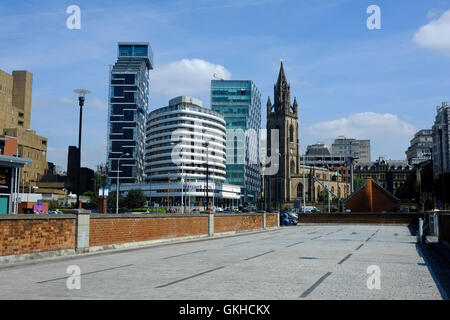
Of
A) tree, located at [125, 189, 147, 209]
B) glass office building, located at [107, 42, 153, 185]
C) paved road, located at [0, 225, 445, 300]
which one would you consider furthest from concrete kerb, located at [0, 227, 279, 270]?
Answer: glass office building, located at [107, 42, 153, 185]

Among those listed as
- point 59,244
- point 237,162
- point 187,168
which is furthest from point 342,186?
point 59,244

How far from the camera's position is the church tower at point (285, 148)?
154000 millimetres

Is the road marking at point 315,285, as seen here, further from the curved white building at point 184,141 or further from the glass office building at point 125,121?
the glass office building at point 125,121

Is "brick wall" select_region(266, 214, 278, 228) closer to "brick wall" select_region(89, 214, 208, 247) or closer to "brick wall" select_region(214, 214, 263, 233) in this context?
"brick wall" select_region(214, 214, 263, 233)

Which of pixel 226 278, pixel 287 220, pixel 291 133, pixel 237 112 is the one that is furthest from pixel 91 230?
pixel 237 112

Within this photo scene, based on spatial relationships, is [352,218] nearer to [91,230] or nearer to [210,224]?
[210,224]

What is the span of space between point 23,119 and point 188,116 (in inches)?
1950

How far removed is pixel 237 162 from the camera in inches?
7279

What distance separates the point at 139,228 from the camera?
2264 centimetres

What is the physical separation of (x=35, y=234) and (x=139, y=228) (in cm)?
720

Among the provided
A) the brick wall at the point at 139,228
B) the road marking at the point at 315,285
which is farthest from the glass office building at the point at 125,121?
the road marking at the point at 315,285

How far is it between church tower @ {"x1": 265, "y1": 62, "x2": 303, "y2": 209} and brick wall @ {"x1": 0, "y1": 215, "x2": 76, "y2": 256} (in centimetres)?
13517

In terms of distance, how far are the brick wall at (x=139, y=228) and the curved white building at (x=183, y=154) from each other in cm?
11193
